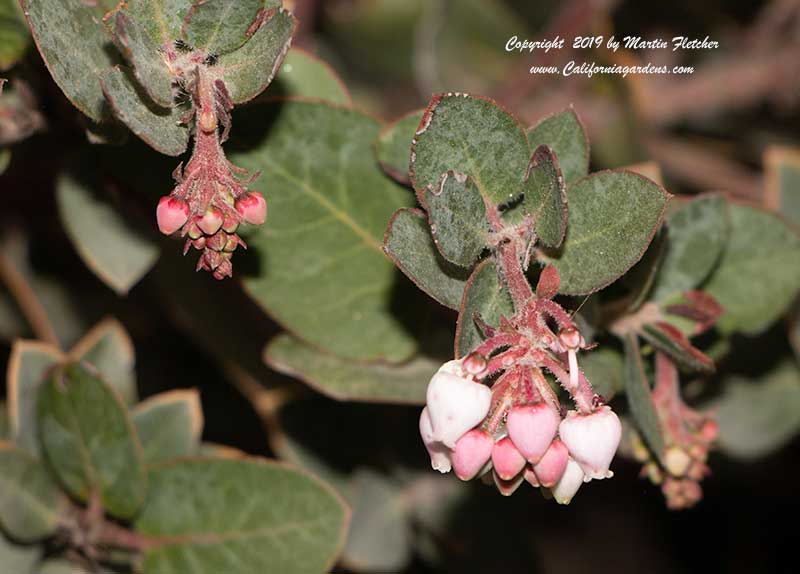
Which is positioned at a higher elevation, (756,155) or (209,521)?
(756,155)

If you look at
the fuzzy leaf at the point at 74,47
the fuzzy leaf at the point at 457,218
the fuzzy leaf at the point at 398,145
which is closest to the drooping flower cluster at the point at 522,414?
the fuzzy leaf at the point at 457,218

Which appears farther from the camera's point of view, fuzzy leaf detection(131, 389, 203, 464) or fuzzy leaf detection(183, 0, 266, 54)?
Answer: fuzzy leaf detection(131, 389, 203, 464)

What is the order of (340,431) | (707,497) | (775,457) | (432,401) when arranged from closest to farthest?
(432,401), (340,431), (775,457), (707,497)

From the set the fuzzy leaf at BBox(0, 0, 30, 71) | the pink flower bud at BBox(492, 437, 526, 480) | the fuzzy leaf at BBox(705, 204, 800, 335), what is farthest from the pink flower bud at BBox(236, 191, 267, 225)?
the fuzzy leaf at BBox(705, 204, 800, 335)

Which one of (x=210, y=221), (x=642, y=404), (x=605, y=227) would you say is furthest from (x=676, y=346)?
(x=210, y=221)

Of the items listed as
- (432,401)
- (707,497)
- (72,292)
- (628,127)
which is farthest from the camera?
(707,497)

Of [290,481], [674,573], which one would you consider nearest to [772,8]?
[674,573]

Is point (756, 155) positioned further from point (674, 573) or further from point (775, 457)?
point (674, 573)

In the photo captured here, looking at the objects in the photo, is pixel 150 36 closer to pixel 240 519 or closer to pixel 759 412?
pixel 240 519

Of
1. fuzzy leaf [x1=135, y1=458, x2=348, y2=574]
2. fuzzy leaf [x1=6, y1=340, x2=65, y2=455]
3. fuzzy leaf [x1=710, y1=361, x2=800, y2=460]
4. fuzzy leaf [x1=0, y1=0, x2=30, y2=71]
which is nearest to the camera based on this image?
fuzzy leaf [x1=0, y1=0, x2=30, y2=71]

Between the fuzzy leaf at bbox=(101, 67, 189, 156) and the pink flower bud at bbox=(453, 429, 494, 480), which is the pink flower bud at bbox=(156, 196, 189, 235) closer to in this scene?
the fuzzy leaf at bbox=(101, 67, 189, 156)
